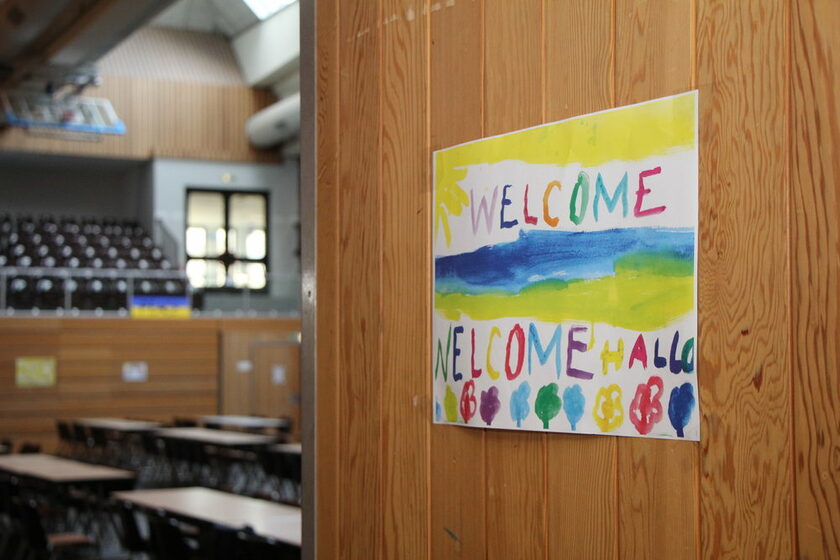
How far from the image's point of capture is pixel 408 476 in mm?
1982

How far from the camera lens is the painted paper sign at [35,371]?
49.1ft

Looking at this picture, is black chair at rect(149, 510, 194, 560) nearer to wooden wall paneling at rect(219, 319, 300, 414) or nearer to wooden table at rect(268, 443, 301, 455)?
wooden table at rect(268, 443, 301, 455)

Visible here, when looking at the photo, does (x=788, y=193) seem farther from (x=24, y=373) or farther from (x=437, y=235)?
(x=24, y=373)

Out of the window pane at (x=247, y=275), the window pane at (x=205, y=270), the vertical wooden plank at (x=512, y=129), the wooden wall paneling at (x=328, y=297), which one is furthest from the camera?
the window pane at (x=205, y=270)

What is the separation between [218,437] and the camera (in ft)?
38.3

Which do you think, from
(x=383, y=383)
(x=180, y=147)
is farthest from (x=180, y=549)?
(x=180, y=147)

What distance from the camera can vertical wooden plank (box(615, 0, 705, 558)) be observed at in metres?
1.48

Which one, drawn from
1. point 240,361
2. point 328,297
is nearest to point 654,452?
Result: point 328,297

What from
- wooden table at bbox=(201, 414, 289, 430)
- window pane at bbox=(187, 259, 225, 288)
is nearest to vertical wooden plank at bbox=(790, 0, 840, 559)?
wooden table at bbox=(201, 414, 289, 430)

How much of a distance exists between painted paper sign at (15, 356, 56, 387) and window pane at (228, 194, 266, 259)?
5.48 meters

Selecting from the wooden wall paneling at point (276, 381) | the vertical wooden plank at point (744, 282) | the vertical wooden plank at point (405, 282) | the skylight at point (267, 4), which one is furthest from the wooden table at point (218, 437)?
the vertical wooden plank at point (744, 282)

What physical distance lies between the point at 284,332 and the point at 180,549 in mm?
10951

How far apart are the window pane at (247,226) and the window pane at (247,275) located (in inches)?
7.6

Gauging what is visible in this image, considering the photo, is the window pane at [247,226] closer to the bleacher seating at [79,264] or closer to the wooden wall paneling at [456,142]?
the bleacher seating at [79,264]
